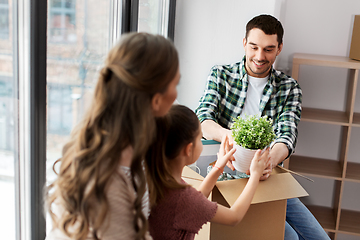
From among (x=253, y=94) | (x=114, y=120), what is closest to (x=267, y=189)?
(x=114, y=120)

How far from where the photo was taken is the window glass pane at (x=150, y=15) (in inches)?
77.6

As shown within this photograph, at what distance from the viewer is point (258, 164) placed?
3.65ft

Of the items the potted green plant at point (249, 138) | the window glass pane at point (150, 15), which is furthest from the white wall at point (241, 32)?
the potted green plant at point (249, 138)

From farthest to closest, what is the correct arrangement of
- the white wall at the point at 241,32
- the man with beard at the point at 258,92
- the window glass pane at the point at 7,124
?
the white wall at the point at 241,32, the man with beard at the point at 258,92, the window glass pane at the point at 7,124

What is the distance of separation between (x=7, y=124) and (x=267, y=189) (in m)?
0.83

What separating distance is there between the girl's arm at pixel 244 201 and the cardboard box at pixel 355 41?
4.79ft

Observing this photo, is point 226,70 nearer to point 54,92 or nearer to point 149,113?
point 54,92

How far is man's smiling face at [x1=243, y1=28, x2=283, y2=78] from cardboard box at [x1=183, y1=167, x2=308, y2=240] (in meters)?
0.80

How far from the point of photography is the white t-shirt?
1.93m

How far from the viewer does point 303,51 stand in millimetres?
2508

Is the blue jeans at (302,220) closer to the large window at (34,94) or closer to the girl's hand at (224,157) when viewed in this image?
the girl's hand at (224,157)

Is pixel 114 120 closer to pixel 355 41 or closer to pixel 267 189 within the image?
pixel 267 189

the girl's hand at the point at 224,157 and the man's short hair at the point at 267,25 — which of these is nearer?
the girl's hand at the point at 224,157

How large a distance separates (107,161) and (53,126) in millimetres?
626
